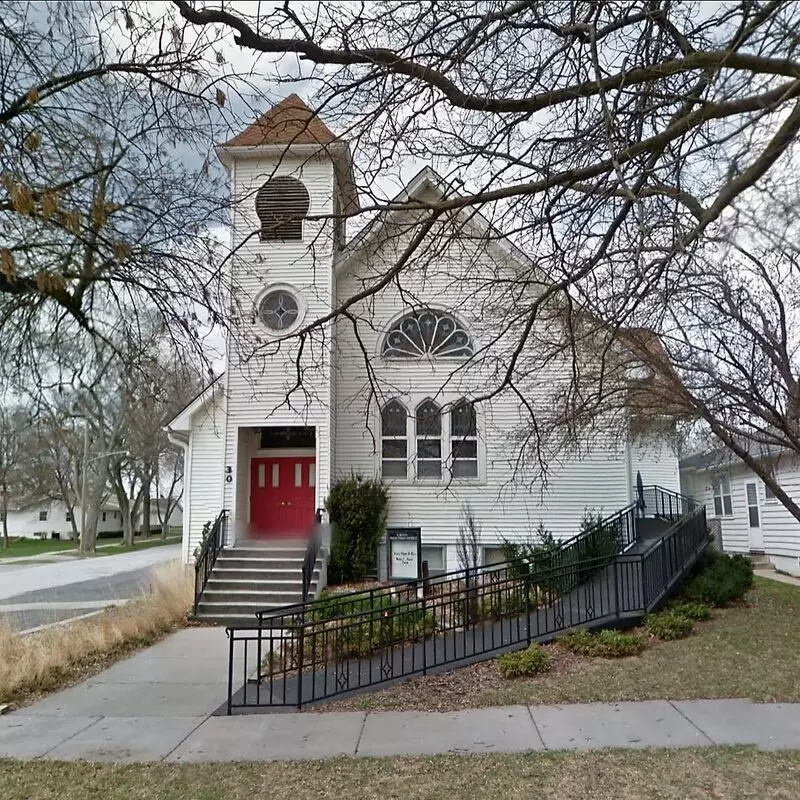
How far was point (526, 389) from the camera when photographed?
16266mm

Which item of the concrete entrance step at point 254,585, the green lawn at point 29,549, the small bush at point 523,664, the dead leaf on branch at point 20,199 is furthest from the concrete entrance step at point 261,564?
the green lawn at point 29,549

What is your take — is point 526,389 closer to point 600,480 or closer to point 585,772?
point 600,480

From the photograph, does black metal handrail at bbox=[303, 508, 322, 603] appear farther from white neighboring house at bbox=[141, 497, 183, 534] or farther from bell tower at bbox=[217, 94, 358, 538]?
white neighboring house at bbox=[141, 497, 183, 534]

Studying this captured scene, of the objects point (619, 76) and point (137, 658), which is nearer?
point (619, 76)

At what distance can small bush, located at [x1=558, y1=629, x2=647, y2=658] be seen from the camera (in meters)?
8.86

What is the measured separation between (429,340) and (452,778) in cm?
1216

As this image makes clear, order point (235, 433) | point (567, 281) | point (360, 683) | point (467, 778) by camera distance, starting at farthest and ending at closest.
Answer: point (235, 433), point (360, 683), point (567, 281), point (467, 778)

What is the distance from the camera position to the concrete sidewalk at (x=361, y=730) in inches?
240

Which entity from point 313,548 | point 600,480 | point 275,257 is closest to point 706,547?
point 600,480

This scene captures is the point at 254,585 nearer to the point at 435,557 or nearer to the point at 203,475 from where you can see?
the point at 203,475

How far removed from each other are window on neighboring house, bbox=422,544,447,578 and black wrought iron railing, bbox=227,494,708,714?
3.68m

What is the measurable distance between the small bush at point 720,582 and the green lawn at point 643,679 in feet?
5.66

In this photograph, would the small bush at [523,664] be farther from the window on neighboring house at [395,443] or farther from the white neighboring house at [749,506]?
the white neighboring house at [749,506]

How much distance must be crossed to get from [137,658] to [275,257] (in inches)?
359
